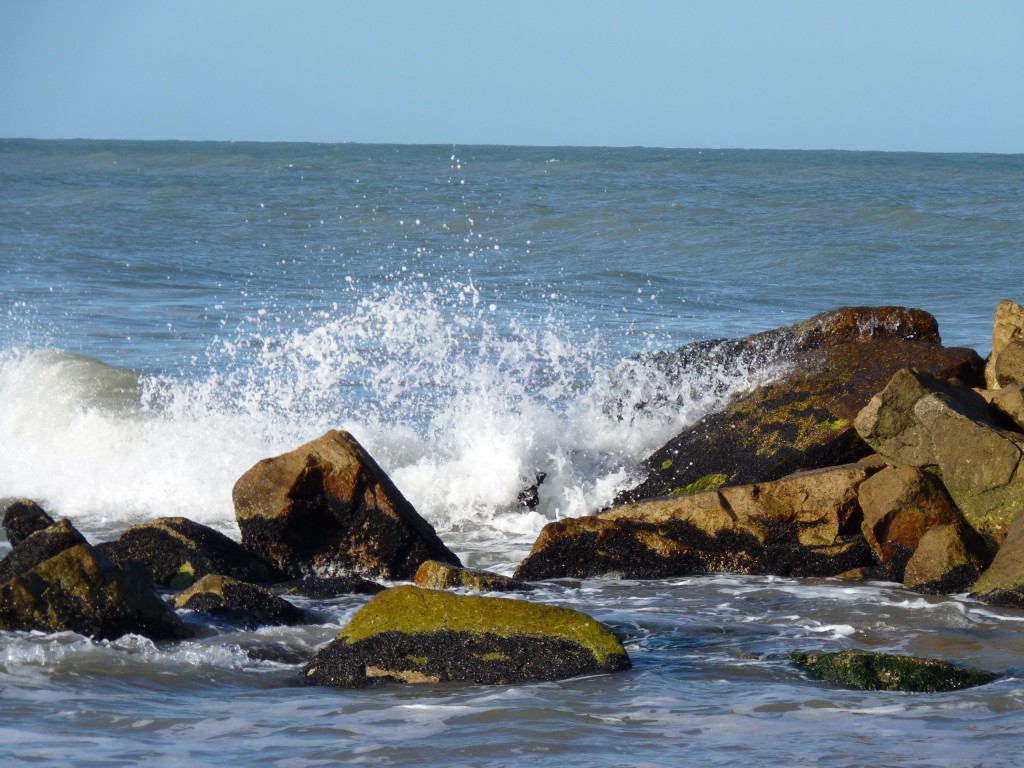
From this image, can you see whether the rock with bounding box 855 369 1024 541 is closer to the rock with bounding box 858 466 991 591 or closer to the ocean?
the rock with bounding box 858 466 991 591

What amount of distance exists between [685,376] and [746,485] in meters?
2.01

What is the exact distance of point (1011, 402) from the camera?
6.38 meters

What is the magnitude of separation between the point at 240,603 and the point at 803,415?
10.8 ft

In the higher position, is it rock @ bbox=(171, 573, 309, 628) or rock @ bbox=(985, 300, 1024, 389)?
rock @ bbox=(985, 300, 1024, 389)

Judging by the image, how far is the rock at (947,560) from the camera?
568 centimetres

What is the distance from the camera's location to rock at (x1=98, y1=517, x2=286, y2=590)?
19.5ft

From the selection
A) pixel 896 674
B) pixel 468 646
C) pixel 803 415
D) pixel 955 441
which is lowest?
pixel 896 674

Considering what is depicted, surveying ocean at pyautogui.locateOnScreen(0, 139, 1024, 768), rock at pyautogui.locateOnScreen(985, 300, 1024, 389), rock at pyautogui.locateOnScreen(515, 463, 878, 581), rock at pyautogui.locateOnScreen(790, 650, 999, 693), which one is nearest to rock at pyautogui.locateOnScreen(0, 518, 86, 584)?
ocean at pyautogui.locateOnScreen(0, 139, 1024, 768)

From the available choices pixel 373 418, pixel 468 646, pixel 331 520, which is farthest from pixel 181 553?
pixel 373 418

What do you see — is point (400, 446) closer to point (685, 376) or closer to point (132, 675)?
point (685, 376)

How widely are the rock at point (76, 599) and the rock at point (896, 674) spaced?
2562 mm

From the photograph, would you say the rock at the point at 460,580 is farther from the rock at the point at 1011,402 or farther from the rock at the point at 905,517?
the rock at the point at 1011,402

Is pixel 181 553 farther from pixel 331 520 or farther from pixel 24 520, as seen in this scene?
pixel 24 520

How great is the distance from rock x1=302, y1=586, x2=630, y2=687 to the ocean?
0.36 ft
